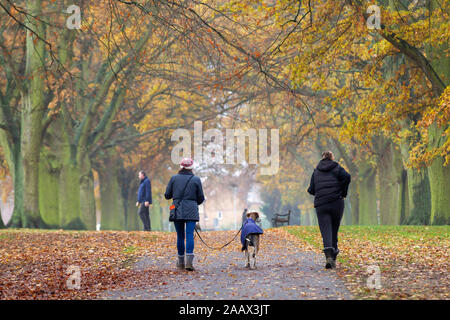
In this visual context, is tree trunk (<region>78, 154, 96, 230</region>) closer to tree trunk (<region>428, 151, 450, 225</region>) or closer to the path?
the path

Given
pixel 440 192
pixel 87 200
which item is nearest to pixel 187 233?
pixel 440 192

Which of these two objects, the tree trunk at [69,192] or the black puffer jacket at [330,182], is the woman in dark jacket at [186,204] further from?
the tree trunk at [69,192]

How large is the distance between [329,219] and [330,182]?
0.62 meters

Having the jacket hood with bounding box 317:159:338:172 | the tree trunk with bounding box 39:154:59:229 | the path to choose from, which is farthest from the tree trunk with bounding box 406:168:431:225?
the tree trunk with bounding box 39:154:59:229

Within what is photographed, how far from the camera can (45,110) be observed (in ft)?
69.1

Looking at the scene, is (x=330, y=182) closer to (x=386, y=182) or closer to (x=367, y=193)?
(x=386, y=182)

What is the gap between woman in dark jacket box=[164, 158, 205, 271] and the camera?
9.64m

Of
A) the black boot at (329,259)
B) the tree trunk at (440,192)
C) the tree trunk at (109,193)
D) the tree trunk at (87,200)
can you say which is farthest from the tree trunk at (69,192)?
the black boot at (329,259)

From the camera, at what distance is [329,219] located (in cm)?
965

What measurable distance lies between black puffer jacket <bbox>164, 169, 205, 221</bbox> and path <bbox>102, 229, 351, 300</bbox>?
38.8 inches

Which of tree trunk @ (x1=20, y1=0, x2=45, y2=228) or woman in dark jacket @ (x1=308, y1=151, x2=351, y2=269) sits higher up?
tree trunk @ (x1=20, y1=0, x2=45, y2=228)
